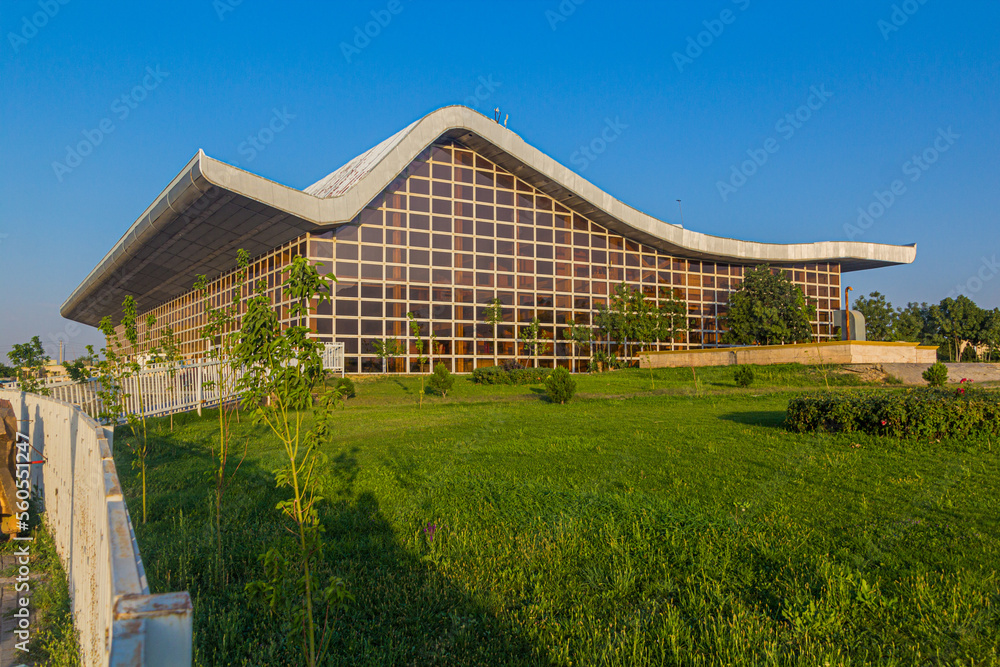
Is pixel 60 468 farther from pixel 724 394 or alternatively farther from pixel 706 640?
pixel 724 394

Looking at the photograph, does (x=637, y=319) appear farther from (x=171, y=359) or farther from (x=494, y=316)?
(x=171, y=359)

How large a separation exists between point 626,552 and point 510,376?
2011 centimetres

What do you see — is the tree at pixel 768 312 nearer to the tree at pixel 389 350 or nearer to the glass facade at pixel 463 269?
the glass facade at pixel 463 269

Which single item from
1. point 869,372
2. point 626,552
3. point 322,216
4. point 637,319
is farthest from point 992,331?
point 626,552

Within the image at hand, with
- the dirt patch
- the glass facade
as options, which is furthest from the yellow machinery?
the dirt patch

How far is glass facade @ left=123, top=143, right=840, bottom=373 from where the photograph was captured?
27.1 meters

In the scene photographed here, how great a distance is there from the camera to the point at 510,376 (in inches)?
966

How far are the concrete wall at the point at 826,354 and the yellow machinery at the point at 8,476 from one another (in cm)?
2070

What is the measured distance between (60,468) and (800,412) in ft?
34.0

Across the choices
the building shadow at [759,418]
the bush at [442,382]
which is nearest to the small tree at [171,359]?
the bush at [442,382]

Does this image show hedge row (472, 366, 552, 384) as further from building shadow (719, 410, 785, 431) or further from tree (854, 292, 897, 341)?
tree (854, 292, 897, 341)

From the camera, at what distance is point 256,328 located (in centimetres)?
318

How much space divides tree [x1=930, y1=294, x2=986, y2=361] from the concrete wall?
63.3 feet

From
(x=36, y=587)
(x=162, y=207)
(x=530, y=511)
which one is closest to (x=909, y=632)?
(x=530, y=511)
